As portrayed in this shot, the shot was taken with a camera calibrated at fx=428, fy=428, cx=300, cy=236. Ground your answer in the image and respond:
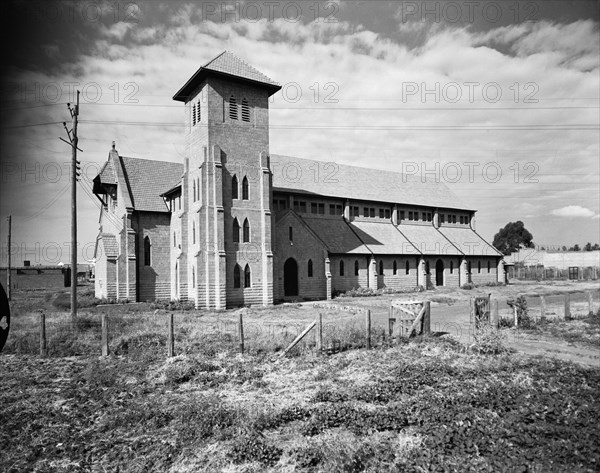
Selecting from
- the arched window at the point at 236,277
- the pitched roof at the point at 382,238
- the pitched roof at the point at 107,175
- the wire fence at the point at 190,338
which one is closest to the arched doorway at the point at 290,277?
the arched window at the point at 236,277

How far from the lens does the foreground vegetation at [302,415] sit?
6539mm

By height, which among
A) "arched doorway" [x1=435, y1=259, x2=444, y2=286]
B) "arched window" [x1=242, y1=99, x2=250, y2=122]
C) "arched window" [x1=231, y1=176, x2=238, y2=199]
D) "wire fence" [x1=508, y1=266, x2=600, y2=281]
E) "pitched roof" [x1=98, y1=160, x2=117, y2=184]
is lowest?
"wire fence" [x1=508, y1=266, x2=600, y2=281]

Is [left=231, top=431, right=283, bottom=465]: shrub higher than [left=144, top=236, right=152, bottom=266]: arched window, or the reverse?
[left=144, top=236, right=152, bottom=266]: arched window

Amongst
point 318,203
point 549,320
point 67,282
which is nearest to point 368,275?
point 318,203

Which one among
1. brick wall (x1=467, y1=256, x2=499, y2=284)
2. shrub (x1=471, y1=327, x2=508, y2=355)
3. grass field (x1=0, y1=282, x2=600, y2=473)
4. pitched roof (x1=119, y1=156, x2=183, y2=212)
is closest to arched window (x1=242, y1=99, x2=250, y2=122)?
pitched roof (x1=119, y1=156, x2=183, y2=212)

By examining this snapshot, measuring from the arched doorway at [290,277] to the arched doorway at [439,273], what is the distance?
17990mm

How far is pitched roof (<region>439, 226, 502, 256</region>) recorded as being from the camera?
157 feet

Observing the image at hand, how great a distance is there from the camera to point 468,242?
49.5 meters

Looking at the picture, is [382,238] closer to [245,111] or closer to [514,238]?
[245,111]

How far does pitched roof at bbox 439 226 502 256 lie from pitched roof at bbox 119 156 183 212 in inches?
1200

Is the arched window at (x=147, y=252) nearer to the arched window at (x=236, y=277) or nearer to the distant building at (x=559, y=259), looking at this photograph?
the arched window at (x=236, y=277)

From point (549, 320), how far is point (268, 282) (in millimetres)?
17349

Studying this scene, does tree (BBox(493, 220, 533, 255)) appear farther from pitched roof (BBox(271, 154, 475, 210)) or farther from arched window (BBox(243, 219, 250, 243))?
arched window (BBox(243, 219, 250, 243))

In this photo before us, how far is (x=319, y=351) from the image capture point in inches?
530
